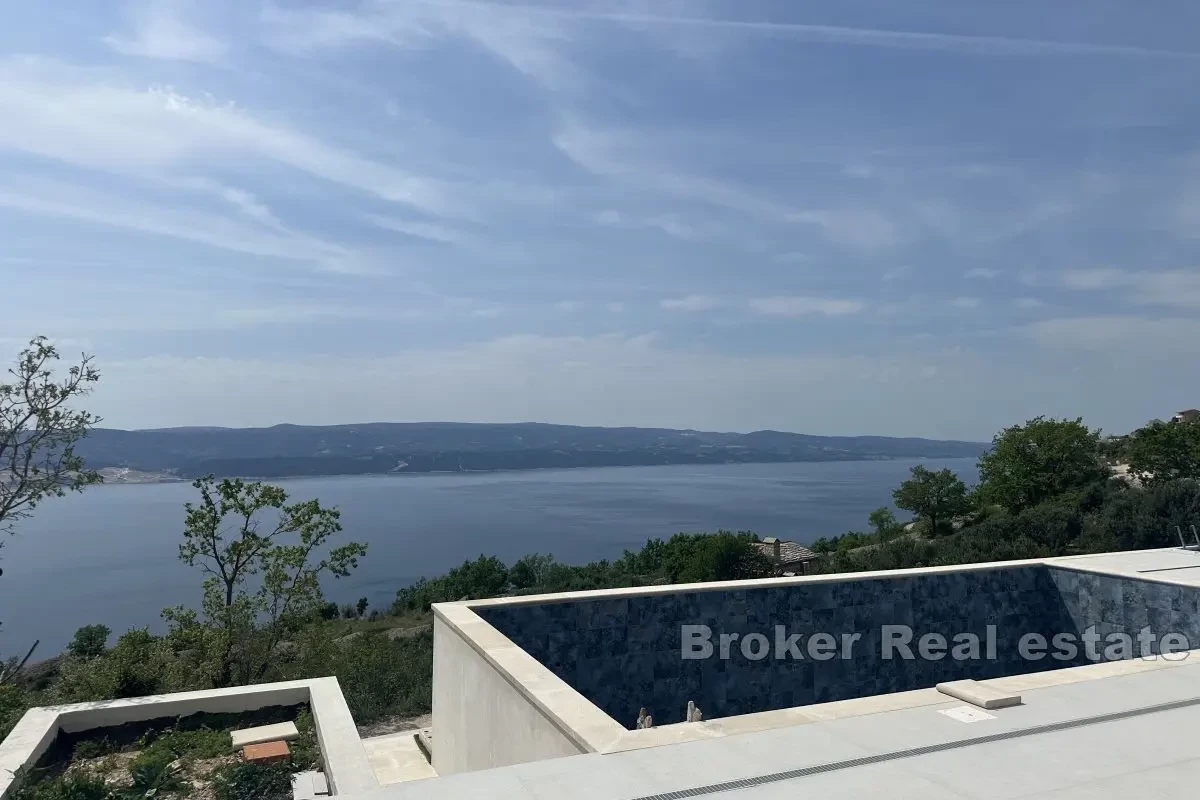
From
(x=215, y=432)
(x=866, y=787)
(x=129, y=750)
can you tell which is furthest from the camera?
(x=215, y=432)

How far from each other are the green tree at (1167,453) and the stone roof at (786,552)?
1133cm

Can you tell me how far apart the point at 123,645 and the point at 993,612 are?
809 cm

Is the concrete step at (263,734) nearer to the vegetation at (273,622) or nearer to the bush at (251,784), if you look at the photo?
the vegetation at (273,622)

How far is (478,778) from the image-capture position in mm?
2957

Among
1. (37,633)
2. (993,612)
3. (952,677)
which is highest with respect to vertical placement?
(993,612)

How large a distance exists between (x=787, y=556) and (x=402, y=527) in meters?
62.9

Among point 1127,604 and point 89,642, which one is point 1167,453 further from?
point 89,642

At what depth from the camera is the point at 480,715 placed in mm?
4852

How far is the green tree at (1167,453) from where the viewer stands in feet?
86.2

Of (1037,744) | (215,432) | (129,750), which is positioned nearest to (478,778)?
(1037,744)

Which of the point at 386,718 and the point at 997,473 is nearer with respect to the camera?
the point at 386,718

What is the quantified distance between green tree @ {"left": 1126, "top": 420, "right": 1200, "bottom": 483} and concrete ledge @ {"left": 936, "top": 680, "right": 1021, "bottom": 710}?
1062 inches

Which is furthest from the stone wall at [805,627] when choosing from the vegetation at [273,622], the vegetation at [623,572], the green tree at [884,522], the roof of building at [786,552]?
the green tree at [884,522]

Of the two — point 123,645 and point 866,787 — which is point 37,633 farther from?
point 866,787
